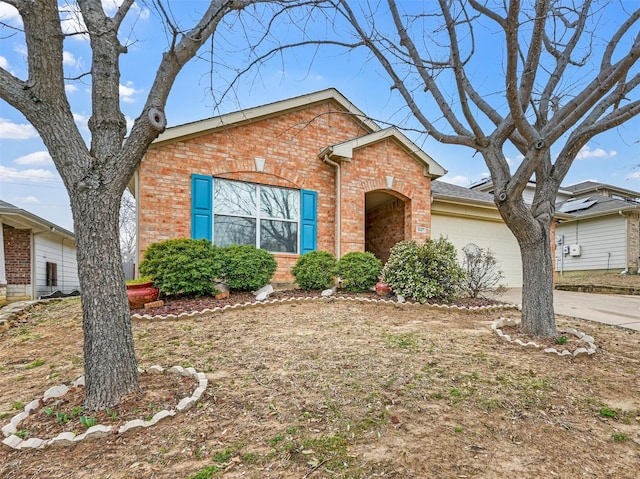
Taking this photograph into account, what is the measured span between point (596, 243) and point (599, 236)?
336 mm

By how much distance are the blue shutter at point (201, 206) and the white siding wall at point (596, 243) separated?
16.3 metres

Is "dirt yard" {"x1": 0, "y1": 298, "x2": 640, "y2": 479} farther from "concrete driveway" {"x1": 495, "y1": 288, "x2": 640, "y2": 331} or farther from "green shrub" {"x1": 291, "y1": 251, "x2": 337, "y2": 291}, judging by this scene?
"green shrub" {"x1": 291, "y1": 251, "x2": 337, "y2": 291}

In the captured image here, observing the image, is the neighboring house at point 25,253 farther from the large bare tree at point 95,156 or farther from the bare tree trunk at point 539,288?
the bare tree trunk at point 539,288

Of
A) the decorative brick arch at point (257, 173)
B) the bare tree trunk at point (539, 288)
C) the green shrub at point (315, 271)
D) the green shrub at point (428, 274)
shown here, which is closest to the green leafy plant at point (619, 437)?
the bare tree trunk at point (539, 288)

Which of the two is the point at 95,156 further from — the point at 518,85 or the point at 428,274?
the point at 428,274

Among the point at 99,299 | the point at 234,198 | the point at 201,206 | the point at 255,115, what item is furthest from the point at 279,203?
the point at 99,299

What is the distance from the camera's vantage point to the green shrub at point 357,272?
7.07 metres

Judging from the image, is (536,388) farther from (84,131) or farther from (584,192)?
(584,192)

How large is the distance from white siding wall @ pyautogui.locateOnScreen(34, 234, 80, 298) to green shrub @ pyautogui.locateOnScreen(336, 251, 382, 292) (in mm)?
7907

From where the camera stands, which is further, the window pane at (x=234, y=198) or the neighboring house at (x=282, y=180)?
the window pane at (x=234, y=198)

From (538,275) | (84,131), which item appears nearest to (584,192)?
(538,275)

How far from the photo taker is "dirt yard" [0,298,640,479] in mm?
1848

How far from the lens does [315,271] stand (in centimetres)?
709

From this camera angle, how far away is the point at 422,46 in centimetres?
460
